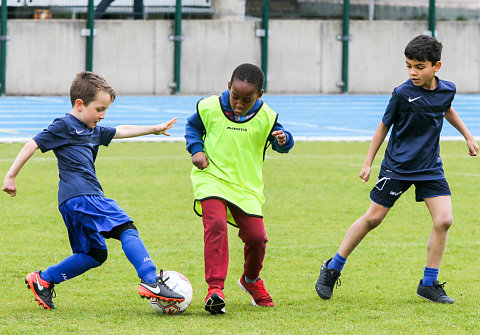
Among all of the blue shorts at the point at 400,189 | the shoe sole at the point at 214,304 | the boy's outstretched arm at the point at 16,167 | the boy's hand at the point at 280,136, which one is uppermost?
the boy's hand at the point at 280,136

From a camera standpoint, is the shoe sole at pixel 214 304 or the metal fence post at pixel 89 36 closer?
the shoe sole at pixel 214 304

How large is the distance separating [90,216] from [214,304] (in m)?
0.89

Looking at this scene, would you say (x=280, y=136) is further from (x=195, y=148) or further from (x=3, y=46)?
(x=3, y=46)

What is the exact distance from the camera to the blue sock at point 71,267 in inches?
220

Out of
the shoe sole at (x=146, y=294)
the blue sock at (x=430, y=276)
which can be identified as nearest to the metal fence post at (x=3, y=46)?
the blue sock at (x=430, y=276)

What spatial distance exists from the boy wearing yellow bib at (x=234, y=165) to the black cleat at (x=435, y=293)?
102cm

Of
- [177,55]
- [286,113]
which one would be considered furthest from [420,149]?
[177,55]

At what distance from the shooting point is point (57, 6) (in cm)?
3027

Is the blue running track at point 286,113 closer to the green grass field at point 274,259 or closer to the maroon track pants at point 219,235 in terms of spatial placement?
the green grass field at point 274,259

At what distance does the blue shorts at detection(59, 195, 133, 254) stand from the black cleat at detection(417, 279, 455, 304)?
196 cm

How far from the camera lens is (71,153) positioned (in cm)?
547

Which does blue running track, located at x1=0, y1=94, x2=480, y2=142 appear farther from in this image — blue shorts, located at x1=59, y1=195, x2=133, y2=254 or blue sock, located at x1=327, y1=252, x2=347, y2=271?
blue shorts, located at x1=59, y1=195, x2=133, y2=254

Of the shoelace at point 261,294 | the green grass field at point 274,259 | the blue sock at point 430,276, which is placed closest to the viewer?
the green grass field at point 274,259

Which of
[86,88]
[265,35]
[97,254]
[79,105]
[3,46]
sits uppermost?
[265,35]
